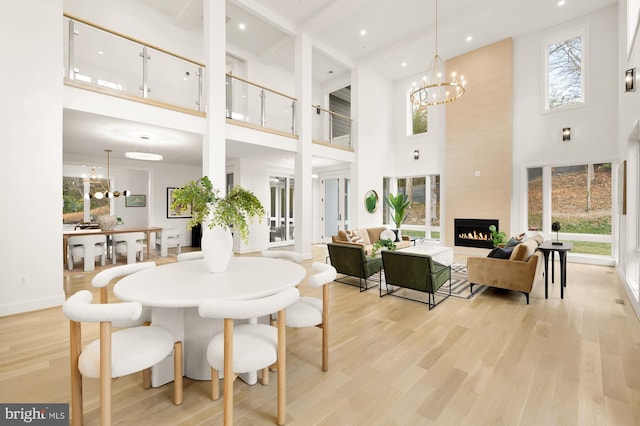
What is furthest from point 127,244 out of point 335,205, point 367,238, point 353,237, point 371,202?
point 371,202

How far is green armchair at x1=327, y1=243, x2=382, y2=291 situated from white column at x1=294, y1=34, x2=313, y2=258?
78.6 inches

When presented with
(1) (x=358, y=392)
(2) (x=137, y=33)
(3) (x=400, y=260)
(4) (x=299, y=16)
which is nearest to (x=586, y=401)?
(1) (x=358, y=392)

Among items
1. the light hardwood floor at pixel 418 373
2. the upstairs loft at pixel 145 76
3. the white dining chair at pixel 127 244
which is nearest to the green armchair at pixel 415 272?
the light hardwood floor at pixel 418 373

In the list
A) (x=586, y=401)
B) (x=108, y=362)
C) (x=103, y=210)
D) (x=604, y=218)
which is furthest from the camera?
(x=103, y=210)

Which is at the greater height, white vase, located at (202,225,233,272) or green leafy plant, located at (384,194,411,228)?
green leafy plant, located at (384,194,411,228)

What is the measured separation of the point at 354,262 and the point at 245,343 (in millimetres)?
3110

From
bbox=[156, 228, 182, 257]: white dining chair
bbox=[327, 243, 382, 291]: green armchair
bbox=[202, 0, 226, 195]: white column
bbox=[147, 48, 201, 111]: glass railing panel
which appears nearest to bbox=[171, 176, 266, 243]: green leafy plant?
bbox=[327, 243, 382, 291]: green armchair

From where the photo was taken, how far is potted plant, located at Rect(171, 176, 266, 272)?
2262 millimetres

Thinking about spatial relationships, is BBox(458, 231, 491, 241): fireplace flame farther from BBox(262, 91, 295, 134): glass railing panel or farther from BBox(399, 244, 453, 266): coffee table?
BBox(262, 91, 295, 134): glass railing panel

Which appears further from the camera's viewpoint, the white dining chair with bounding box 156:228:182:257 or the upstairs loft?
→ the white dining chair with bounding box 156:228:182:257

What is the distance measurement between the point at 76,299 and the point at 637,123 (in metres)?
5.98

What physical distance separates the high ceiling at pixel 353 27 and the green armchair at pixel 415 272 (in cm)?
420

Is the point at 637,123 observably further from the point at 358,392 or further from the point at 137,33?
the point at 137,33

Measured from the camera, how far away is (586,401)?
1950mm
